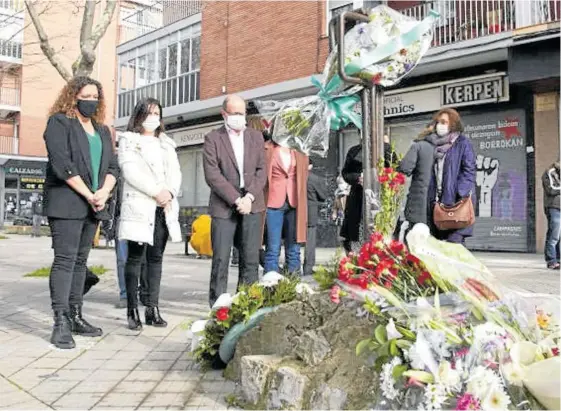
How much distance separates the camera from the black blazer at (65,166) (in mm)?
4422

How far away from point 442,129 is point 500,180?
31.5 ft

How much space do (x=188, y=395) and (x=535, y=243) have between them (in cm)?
1168

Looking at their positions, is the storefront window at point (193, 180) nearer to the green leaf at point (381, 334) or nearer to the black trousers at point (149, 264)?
the black trousers at point (149, 264)

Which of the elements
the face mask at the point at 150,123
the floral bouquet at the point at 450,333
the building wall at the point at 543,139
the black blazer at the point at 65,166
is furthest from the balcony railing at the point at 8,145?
the floral bouquet at the point at 450,333

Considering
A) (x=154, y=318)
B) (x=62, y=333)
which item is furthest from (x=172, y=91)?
(x=62, y=333)

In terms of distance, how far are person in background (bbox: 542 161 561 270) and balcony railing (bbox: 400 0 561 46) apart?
3944mm

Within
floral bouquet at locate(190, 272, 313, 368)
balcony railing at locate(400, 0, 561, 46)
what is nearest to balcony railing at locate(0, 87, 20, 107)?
balcony railing at locate(400, 0, 561, 46)

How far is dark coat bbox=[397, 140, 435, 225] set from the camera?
17.4 feet

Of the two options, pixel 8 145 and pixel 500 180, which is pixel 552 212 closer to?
→ pixel 500 180

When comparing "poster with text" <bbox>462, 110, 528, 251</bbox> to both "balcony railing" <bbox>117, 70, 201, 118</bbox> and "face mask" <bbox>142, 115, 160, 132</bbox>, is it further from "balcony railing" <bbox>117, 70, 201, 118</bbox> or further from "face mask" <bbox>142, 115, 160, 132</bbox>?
"balcony railing" <bbox>117, 70, 201, 118</bbox>

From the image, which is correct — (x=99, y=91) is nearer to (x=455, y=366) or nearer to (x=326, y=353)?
(x=326, y=353)

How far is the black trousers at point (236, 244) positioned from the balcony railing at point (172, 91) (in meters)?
17.9

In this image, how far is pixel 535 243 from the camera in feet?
43.6

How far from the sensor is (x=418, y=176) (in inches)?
211
